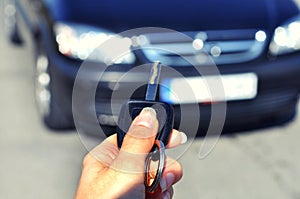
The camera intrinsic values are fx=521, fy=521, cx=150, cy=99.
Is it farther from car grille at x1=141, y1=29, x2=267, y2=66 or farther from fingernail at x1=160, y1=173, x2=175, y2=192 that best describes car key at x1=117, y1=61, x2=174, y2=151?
car grille at x1=141, y1=29, x2=267, y2=66

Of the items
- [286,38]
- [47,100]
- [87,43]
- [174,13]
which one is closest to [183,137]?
[87,43]

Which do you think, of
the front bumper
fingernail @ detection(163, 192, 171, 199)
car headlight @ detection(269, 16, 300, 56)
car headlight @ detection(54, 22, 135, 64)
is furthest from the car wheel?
fingernail @ detection(163, 192, 171, 199)

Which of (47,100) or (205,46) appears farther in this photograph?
(47,100)

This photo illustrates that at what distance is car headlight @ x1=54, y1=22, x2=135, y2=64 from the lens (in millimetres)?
3172

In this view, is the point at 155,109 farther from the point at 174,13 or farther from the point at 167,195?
the point at 174,13

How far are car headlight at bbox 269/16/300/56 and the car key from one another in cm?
259

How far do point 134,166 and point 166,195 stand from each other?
0.15 metres

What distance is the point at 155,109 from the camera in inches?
40.4

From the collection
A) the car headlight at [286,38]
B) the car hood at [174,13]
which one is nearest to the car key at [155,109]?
the car hood at [174,13]

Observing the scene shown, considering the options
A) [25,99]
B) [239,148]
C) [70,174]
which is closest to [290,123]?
[239,148]

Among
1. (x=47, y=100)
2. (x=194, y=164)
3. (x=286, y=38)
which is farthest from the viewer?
(x=47, y=100)

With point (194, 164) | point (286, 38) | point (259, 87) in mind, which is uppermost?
point (286, 38)

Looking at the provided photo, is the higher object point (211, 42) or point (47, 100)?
point (211, 42)

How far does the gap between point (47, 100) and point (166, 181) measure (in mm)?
2902
